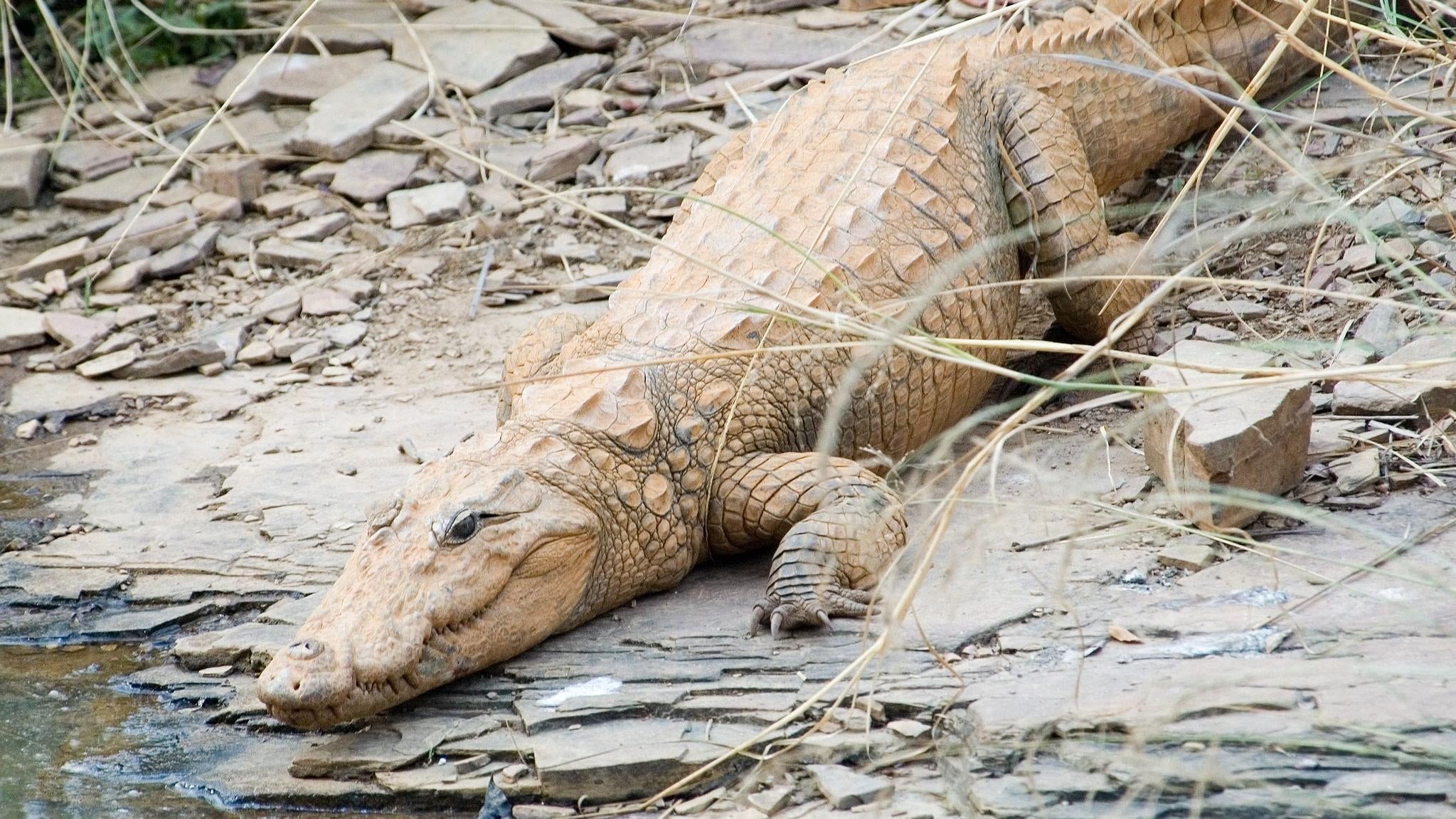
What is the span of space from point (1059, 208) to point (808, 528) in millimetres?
1695

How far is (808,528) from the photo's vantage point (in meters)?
3.86

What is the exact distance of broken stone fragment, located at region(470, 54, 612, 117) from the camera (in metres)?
7.50

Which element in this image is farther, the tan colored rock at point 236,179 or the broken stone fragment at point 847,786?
the tan colored rock at point 236,179

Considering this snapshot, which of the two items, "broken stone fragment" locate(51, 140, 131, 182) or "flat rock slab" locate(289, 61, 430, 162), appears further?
"broken stone fragment" locate(51, 140, 131, 182)

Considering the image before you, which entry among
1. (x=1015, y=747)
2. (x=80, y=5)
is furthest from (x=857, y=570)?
(x=80, y=5)

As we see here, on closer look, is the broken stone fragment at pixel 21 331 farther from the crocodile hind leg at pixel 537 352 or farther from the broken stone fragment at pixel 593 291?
the crocodile hind leg at pixel 537 352

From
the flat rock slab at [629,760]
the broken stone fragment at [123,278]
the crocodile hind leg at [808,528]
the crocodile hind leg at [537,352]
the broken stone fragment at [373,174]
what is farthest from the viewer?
the broken stone fragment at [373,174]

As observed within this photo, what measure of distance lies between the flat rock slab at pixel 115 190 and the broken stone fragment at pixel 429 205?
130cm

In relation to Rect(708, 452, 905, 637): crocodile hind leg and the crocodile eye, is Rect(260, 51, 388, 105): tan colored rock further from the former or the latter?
the crocodile eye

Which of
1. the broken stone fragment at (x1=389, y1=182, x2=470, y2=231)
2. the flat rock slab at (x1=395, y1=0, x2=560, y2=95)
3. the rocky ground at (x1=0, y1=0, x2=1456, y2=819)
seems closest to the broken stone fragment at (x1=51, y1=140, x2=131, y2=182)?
the rocky ground at (x1=0, y1=0, x2=1456, y2=819)

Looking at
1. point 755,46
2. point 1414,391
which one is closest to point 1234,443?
point 1414,391

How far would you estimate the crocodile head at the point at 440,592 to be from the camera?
341 cm

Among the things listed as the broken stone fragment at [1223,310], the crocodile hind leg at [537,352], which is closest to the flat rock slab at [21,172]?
the crocodile hind leg at [537,352]

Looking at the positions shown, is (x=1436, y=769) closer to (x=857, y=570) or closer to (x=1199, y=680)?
(x=1199, y=680)
